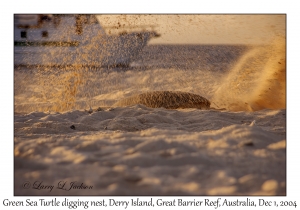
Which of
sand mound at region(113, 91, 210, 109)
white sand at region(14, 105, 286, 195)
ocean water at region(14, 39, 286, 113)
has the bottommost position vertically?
white sand at region(14, 105, 286, 195)

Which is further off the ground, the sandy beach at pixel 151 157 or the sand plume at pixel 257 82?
the sand plume at pixel 257 82

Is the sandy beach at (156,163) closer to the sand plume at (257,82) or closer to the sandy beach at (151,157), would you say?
the sandy beach at (151,157)

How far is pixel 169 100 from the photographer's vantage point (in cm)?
559

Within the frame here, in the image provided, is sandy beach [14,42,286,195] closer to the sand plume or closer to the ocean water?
the sand plume

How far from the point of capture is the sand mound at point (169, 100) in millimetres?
5484

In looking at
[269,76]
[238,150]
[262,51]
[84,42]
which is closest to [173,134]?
[238,150]

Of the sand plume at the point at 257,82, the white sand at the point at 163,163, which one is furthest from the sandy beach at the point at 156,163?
the sand plume at the point at 257,82

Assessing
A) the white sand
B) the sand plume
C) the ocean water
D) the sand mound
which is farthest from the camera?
the sand mound

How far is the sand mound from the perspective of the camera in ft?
18.0

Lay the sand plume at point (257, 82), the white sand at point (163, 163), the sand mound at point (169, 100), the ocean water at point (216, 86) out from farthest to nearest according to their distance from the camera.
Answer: the sand mound at point (169, 100), the ocean water at point (216, 86), the sand plume at point (257, 82), the white sand at point (163, 163)

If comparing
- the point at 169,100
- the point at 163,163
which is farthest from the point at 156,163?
the point at 169,100

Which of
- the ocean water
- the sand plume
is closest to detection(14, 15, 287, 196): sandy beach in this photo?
the sand plume

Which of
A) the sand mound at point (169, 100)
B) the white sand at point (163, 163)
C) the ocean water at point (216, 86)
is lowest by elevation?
the white sand at point (163, 163)

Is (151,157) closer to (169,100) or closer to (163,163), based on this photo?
(163,163)
